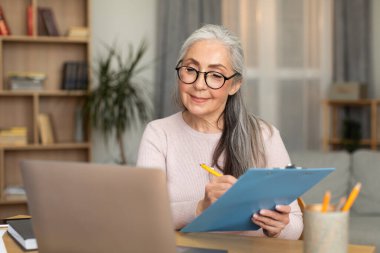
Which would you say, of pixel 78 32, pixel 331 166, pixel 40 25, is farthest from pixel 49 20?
pixel 331 166

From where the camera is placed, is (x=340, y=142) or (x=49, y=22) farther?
(x=340, y=142)

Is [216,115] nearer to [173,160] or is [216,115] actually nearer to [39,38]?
[173,160]

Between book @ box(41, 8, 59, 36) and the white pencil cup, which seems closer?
the white pencil cup

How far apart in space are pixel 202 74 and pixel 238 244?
582 millimetres

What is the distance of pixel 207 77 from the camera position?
193cm

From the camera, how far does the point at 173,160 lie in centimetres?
203

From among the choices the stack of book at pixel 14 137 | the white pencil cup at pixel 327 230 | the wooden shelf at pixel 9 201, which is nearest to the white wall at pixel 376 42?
the stack of book at pixel 14 137

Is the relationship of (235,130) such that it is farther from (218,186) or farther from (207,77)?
(218,186)

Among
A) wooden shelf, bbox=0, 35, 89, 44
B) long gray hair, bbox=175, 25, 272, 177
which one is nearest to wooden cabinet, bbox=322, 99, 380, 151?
wooden shelf, bbox=0, 35, 89, 44

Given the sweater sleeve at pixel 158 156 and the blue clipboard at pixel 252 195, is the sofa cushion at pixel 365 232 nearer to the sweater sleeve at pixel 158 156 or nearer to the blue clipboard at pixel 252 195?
the sweater sleeve at pixel 158 156

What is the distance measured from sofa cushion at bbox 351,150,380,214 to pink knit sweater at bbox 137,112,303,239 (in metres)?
1.88

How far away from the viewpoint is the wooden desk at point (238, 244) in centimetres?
146

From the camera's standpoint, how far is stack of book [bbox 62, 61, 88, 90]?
16.8ft

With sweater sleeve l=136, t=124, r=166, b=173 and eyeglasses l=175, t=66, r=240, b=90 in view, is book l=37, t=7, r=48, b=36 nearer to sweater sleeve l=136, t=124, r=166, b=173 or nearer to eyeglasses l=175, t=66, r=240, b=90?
sweater sleeve l=136, t=124, r=166, b=173
